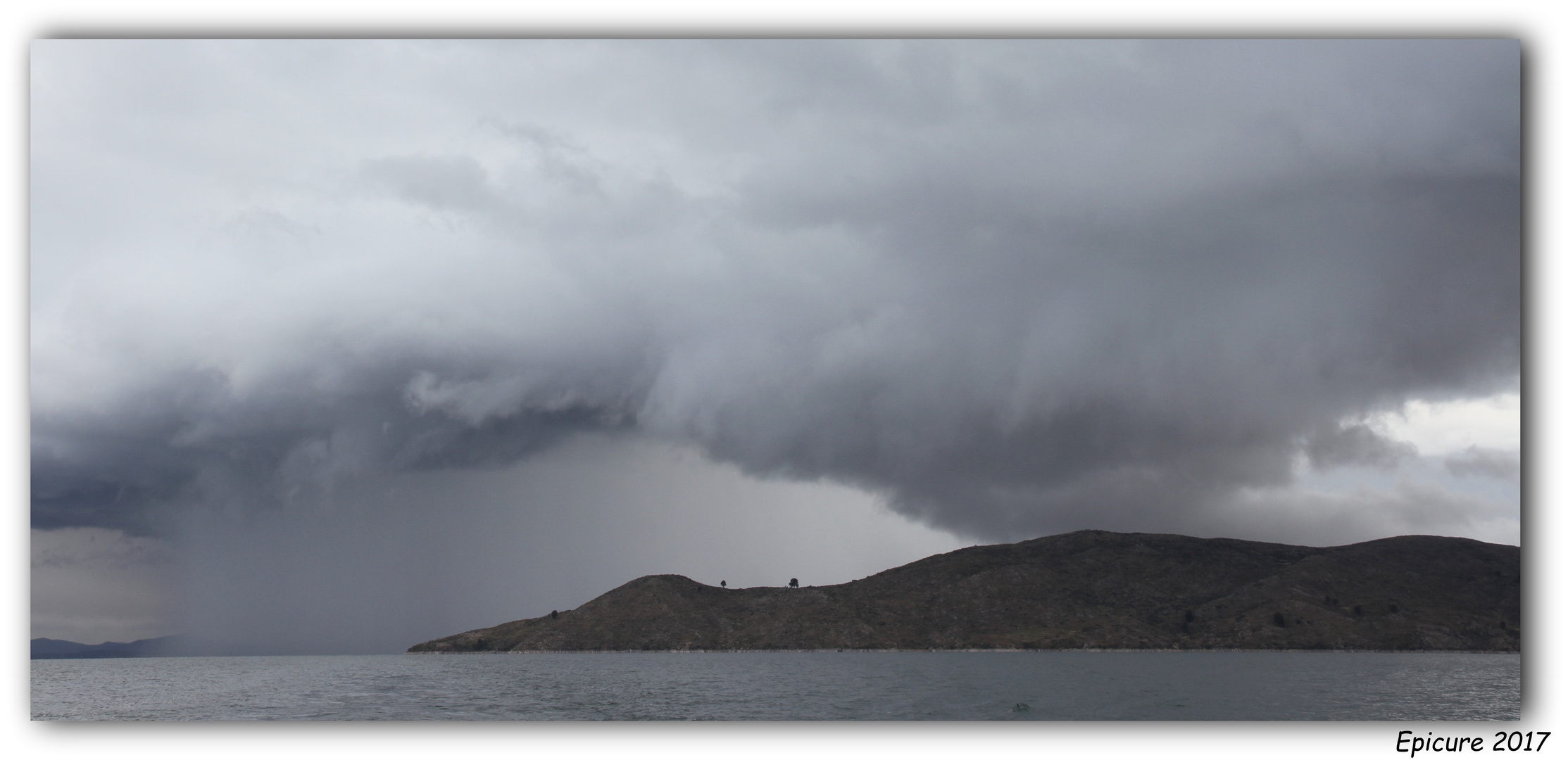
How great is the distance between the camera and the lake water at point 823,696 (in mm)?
75312

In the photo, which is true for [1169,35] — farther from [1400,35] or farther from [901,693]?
[901,693]

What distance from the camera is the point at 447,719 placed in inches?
2881

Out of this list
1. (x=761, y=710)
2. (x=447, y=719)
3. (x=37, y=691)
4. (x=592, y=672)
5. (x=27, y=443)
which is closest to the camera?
(x=27, y=443)

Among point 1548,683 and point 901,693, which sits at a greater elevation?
point 1548,683

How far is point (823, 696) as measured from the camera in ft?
311

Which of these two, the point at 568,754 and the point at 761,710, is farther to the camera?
the point at 761,710

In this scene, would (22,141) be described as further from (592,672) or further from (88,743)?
(592,672)

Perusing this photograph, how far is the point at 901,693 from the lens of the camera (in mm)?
97812

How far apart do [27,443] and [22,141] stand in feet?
39.2

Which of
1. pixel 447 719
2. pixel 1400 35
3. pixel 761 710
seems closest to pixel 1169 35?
pixel 1400 35

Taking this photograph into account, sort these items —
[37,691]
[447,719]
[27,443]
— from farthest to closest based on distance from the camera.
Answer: [37,691] < [447,719] < [27,443]

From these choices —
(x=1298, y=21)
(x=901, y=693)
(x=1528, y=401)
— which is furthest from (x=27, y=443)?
(x=901, y=693)

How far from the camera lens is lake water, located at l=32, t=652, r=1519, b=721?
247ft

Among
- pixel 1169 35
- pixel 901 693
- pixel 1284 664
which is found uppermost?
pixel 1169 35
